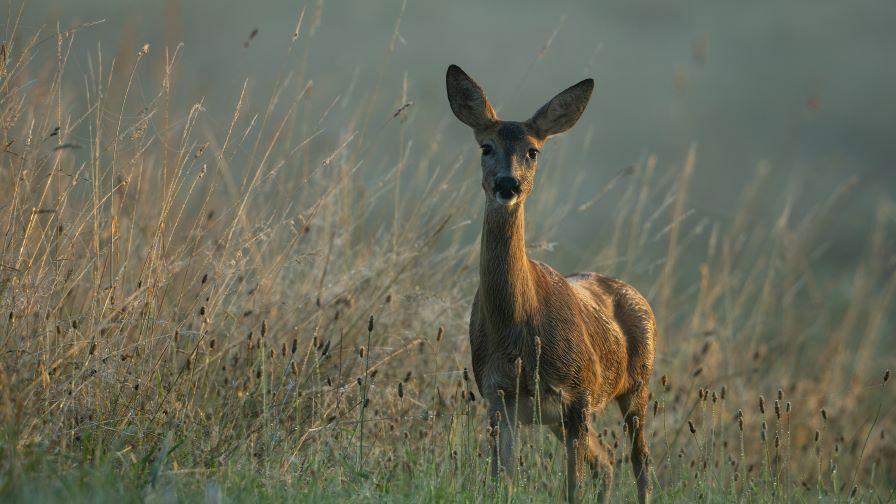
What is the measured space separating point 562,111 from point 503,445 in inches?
70.9

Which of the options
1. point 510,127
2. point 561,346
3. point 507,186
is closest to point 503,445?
point 561,346

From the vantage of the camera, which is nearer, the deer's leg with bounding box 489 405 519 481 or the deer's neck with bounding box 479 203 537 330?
the deer's leg with bounding box 489 405 519 481

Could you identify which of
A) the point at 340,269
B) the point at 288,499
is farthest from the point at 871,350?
the point at 288,499

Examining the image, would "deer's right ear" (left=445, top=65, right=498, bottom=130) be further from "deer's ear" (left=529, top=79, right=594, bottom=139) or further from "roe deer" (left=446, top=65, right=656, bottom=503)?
"deer's ear" (left=529, top=79, right=594, bottom=139)

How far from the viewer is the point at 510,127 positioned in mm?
5871

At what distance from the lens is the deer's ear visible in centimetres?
604

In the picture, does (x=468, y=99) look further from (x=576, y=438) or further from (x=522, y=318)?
(x=576, y=438)

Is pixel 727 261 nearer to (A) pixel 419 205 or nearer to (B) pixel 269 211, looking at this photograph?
(A) pixel 419 205

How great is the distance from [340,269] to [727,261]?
10.6 feet

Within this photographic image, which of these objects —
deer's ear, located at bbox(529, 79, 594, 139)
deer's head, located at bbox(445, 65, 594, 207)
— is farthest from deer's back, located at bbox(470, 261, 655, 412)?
deer's ear, located at bbox(529, 79, 594, 139)

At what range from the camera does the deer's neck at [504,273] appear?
560 centimetres

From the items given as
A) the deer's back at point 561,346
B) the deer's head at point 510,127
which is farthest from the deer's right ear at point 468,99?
the deer's back at point 561,346

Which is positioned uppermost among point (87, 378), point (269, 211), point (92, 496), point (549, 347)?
point (269, 211)

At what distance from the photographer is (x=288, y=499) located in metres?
4.36
